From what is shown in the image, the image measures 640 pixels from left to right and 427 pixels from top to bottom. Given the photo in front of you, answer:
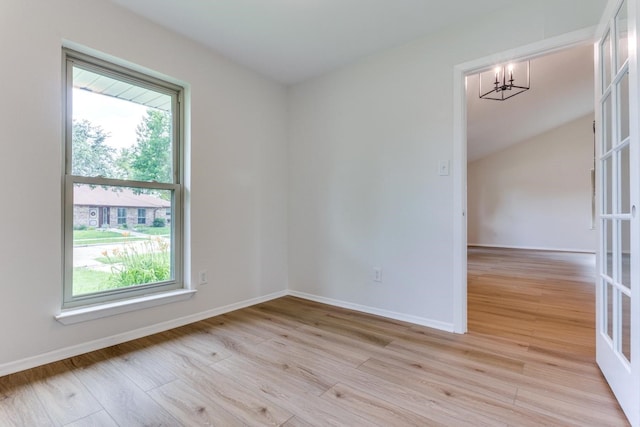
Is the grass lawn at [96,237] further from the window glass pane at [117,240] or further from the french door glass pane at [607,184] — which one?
the french door glass pane at [607,184]

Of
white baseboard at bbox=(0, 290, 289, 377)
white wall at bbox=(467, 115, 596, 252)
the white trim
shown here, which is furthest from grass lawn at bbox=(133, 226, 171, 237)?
white wall at bbox=(467, 115, 596, 252)

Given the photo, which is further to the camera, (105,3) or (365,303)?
(365,303)

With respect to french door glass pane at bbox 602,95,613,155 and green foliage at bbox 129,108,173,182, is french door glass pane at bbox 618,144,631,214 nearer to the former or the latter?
french door glass pane at bbox 602,95,613,155

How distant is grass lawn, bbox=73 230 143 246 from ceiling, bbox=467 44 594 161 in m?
4.25

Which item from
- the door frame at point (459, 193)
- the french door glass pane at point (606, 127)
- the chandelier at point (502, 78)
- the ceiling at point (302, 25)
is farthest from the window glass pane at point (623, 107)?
the chandelier at point (502, 78)

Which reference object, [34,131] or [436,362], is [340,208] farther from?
[34,131]

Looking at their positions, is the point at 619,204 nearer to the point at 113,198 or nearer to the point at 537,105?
the point at 113,198

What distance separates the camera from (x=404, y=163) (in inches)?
101

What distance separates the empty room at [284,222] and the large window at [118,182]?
0.6 inches

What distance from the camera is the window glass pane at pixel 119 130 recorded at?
2.05m

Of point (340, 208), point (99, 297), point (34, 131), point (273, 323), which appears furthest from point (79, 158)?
point (340, 208)

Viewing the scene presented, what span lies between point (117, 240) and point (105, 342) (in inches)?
27.4

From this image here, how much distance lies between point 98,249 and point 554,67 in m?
5.66

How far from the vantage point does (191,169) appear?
253cm
